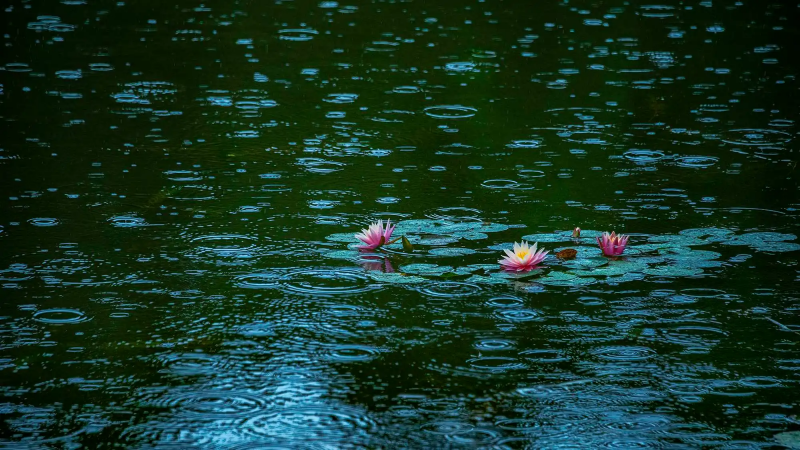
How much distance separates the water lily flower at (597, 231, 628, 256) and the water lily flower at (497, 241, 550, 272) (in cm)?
28

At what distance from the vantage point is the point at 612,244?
3727 millimetres

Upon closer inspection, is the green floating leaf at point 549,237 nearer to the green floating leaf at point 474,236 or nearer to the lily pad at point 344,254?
the green floating leaf at point 474,236

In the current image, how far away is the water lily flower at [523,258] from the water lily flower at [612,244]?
0.91ft

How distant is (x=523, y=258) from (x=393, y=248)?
565 millimetres

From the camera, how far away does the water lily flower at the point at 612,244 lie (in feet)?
12.2

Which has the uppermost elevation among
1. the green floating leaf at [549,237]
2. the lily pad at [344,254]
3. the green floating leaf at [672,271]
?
the green floating leaf at [549,237]

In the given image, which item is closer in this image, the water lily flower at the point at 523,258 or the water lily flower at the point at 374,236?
the water lily flower at the point at 523,258

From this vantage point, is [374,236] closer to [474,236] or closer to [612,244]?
[474,236]

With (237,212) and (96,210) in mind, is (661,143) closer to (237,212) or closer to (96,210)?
(237,212)

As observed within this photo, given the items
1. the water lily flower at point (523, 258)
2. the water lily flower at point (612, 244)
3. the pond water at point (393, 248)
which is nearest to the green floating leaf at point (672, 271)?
the pond water at point (393, 248)

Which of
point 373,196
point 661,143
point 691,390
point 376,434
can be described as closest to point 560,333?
point 691,390

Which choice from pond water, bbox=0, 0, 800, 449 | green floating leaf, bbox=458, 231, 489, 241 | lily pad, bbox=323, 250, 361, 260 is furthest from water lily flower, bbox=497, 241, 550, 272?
lily pad, bbox=323, 250, 361, 260

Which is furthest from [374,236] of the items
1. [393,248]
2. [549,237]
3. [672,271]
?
[672,271]

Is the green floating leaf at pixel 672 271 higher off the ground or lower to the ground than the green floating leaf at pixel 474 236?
lower
